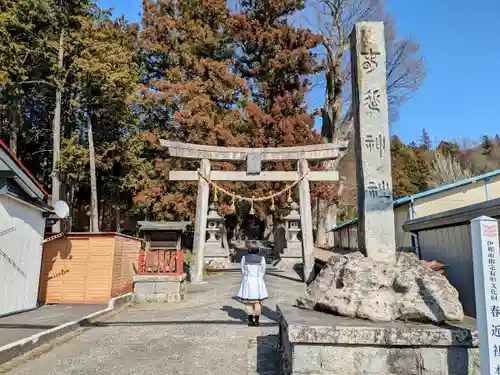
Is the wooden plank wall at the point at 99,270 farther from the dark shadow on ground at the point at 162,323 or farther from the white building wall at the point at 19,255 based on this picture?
the dark shadow on ground at the point at 162,323

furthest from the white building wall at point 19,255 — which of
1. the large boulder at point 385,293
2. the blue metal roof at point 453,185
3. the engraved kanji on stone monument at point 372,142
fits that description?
the blue metal roof at point 453,185

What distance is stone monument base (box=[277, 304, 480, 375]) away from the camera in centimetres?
333

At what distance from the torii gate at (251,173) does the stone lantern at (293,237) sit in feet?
13.9

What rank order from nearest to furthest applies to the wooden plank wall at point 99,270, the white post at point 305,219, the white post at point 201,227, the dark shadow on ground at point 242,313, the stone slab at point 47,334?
the stone slab at point 47,334, the dark shadow on ground at point 242,313, the wooden plank wall at point 99,270, the white post at point 201,227, the white post at point 305,219

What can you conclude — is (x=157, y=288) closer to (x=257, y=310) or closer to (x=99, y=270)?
(x=99, y=270)

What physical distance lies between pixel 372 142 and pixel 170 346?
13.8ft

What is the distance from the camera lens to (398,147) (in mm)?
45250

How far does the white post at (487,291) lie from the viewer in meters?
2.91

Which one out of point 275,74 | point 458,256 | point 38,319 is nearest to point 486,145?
point 275,74

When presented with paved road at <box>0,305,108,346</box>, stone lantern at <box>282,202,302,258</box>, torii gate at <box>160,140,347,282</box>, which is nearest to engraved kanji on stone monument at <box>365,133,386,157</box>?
paved road at <box>0,305,108,346</box>

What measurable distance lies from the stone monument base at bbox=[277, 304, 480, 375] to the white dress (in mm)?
3578

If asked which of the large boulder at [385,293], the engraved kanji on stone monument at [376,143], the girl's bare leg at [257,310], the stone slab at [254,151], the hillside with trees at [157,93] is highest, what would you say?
the hillside with trees at [157,93]

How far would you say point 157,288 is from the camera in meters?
10.4

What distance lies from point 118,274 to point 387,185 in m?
7.97
